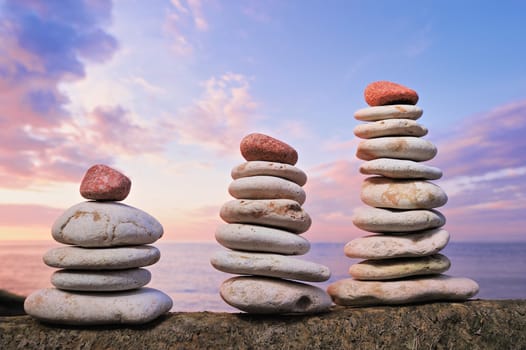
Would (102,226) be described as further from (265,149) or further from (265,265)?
(265,149)

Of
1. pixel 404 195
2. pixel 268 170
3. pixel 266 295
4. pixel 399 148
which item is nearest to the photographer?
pixel 266 295

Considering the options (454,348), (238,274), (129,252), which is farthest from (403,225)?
(129,252)

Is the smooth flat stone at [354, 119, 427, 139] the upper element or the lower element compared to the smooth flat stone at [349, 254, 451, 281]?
upper

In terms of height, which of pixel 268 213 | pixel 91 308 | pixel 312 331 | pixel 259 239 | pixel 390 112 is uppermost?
pixel 390 112

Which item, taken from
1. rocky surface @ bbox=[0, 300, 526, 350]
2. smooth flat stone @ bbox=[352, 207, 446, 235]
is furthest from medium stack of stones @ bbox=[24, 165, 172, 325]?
smooth flat stone @ bbox=[352, 207, 446, 235]

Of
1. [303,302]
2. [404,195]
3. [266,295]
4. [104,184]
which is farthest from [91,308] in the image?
[404,195]

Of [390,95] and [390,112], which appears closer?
[390,112]

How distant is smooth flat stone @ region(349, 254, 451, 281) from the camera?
4.71m

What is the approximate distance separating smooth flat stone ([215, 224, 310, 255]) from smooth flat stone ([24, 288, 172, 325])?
82cm

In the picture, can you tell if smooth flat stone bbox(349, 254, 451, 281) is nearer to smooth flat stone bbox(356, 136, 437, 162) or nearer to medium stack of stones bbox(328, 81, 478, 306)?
medium stack of stones bbox(328, 81, 478, 306)

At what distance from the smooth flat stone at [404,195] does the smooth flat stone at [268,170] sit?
0.87 metres

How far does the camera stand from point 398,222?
474cm

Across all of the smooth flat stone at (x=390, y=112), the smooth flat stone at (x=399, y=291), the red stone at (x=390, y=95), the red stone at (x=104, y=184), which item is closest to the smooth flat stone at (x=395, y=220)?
the smooth flat stone at (x=399, y=291)

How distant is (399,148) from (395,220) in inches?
29.4
